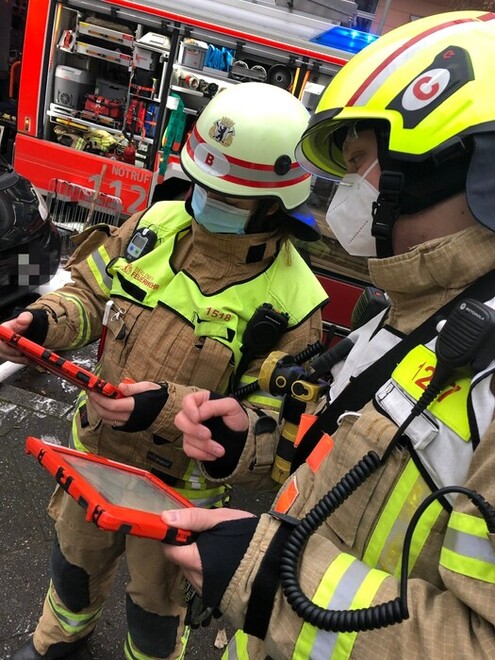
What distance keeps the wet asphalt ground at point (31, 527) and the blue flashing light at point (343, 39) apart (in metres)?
4.59

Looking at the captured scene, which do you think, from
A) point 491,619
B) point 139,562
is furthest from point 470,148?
point 139,562

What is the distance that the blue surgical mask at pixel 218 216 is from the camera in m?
1.73

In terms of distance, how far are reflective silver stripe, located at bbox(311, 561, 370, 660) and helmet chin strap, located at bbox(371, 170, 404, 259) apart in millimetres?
662

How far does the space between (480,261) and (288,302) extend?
885 mm

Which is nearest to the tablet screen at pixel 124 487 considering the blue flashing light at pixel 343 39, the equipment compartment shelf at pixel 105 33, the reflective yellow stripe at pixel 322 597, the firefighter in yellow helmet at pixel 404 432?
the firefighter in yellow helmet at pixel 404 432

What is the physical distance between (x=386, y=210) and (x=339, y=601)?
77cm

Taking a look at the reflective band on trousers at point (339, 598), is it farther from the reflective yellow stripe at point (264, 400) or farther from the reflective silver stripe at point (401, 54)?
the reflective silver stripe at point (401, 54)

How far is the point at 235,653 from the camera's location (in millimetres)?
1327

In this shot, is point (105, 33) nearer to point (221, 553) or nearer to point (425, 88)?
point (425, 88)

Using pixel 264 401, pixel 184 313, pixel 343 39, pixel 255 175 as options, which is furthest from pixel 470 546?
pixel 343 39

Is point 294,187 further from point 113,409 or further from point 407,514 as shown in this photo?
point 407,514

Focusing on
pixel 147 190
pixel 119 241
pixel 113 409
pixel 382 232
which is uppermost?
pixel 382 232

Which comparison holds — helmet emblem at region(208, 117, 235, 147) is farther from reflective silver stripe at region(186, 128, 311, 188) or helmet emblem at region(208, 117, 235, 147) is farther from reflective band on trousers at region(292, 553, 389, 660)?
reflective band on trousers at region(292, 553, 389, 660)

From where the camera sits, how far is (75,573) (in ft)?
6.29
